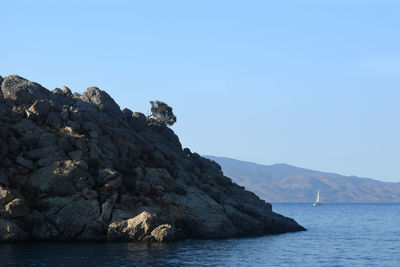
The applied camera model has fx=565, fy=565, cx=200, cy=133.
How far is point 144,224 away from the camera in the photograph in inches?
2724

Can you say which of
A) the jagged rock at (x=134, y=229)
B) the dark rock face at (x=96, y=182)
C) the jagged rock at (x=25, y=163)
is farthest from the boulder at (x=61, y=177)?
the jagged rock at (x=134, y=229)

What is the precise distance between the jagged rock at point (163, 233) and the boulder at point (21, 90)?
107 ft

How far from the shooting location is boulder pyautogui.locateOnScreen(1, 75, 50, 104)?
87.0 metres

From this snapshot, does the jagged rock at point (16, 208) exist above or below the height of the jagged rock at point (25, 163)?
below

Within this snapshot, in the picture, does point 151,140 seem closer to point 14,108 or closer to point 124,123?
point 124,123

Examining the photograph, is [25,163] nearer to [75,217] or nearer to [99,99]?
[75,217]

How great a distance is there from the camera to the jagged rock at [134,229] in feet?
227

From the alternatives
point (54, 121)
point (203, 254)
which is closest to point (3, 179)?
point (54, 121)

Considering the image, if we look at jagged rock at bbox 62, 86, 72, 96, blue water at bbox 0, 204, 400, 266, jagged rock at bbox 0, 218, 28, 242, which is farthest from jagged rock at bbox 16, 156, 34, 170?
jagged rock at bbox 62, 86, 72, 96

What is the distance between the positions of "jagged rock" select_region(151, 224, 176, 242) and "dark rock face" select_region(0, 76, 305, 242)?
121mm

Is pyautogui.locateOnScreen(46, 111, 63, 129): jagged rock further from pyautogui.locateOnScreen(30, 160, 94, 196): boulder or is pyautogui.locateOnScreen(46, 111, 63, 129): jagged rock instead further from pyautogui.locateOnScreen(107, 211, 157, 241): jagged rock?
pyautogui.locateOnScreen(107, 211, 157, 241): jagged rock

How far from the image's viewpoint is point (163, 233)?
2699 inches

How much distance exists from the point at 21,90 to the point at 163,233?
116 feet

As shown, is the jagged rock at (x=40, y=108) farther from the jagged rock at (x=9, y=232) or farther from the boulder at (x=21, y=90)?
the jagged rock at (x=9, y=232)
